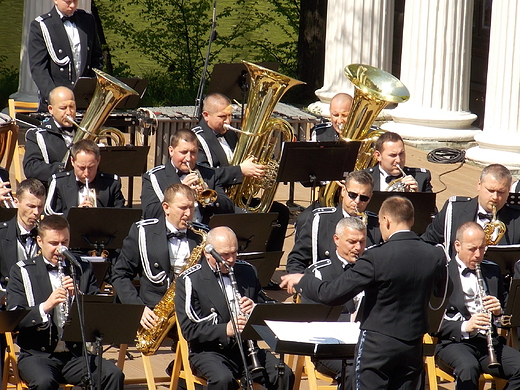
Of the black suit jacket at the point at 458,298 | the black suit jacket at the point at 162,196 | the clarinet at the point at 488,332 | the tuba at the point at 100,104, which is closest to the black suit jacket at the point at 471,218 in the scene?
the black suit jacket at the point at 458,298

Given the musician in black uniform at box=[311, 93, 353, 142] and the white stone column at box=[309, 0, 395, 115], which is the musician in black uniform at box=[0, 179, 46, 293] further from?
the white stone column at box=[309, 0, 395, 115]

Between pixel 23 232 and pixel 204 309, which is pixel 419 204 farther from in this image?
pixel 23 232

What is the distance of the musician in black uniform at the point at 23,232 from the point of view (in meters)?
7.42

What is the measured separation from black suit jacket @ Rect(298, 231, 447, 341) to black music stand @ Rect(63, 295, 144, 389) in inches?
46.9

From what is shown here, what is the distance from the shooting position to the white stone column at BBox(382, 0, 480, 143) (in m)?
13.5

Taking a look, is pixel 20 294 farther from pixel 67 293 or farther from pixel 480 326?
pixel 480 326

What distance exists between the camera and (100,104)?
367 inches

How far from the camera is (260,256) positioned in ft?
24.0

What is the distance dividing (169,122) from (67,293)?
17.1 feet

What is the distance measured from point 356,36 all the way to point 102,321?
9.20m

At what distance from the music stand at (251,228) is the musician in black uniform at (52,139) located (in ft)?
6.83

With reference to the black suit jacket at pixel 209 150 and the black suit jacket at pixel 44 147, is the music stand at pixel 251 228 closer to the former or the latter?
the black suit jacket at pixel 209 150

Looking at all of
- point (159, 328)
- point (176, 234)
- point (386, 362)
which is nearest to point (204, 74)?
point (176, 234)

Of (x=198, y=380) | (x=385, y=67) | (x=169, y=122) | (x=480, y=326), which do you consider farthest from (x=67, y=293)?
(x=385, y=67)
